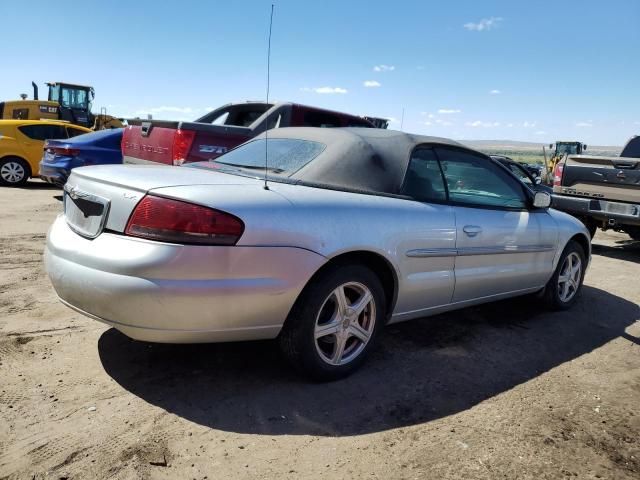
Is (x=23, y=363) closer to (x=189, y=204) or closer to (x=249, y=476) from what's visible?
(x=189, y=204)

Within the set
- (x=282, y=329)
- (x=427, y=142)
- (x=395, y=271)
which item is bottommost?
(x=282, y=329)

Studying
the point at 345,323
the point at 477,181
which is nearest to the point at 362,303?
the point at 345,323

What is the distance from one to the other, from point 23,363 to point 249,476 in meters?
1.71

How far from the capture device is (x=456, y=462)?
2350 millimetres

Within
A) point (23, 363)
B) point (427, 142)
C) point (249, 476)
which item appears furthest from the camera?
point (427, 142)

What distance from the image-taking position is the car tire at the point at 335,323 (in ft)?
9.24

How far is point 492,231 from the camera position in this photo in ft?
12.8

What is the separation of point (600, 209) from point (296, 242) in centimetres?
691

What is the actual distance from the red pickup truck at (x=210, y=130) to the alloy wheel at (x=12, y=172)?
6.52 meters

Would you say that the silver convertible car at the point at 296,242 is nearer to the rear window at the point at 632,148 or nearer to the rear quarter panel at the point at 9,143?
the rear window at the point at 632,148

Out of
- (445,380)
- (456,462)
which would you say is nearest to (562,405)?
(445,380)

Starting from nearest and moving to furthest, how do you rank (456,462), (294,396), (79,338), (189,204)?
(456,462)
(189,204)
(294,396)
(79,338)

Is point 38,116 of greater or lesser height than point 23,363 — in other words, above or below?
above

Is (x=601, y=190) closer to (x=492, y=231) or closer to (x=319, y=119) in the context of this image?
(x=319, y=119)
